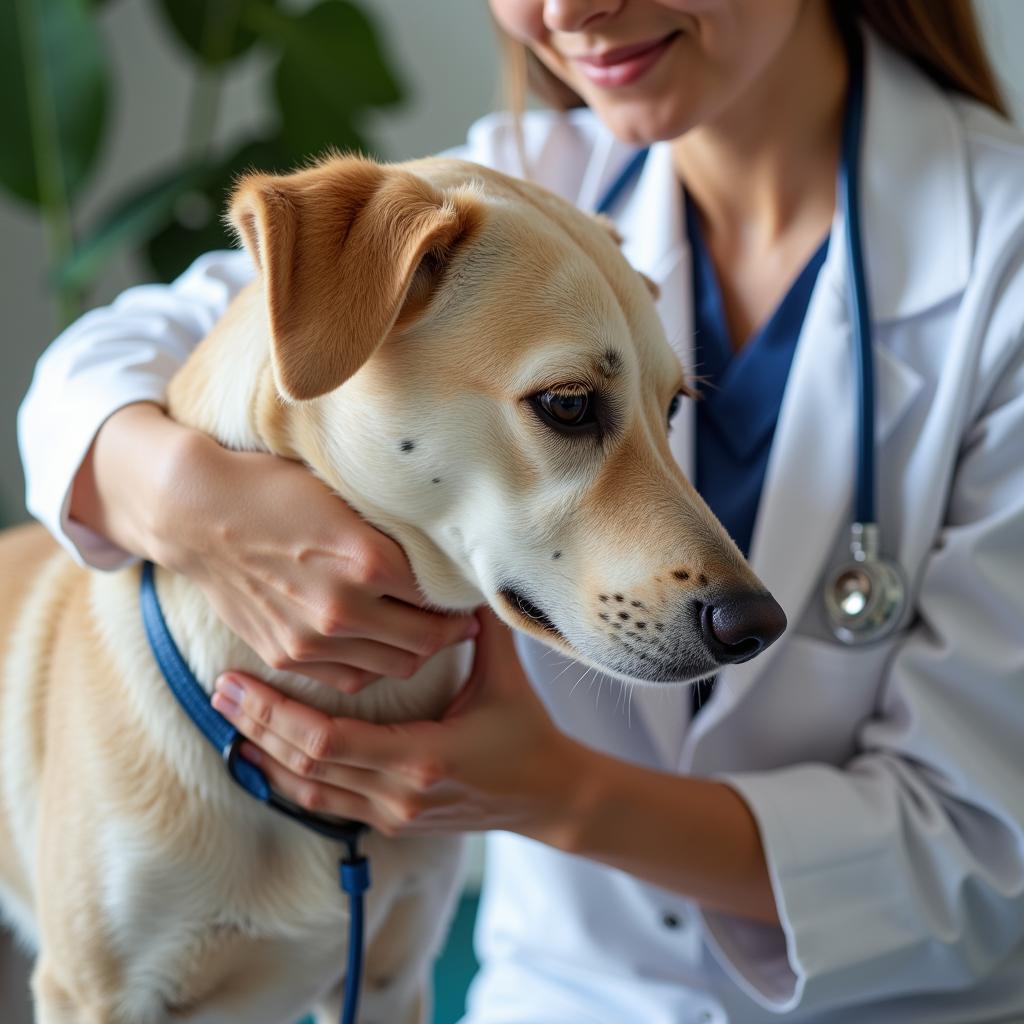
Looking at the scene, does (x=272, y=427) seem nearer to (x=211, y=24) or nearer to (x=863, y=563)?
(x=863, y=563)

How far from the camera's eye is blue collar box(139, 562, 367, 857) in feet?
3.11

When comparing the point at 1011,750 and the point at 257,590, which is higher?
the point at 257,590

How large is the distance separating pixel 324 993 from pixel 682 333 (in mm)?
747

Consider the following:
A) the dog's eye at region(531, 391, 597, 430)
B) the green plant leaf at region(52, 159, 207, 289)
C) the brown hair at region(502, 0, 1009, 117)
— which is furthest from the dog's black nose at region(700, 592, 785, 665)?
the green plant leaf at region(52, 159, 207, 289)

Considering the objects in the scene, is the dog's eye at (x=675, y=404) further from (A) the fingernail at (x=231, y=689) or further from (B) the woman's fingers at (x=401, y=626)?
(A) the fingernail at (x=231, y=689)

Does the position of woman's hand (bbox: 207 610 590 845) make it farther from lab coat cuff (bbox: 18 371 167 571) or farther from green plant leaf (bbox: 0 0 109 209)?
green plant leaf (bbox: 0 0 109 209)

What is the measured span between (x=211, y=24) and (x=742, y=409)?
4.33ft

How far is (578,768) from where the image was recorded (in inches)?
40.4

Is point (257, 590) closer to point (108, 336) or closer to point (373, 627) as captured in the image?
point (373, 627)

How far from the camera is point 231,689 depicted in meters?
0.94

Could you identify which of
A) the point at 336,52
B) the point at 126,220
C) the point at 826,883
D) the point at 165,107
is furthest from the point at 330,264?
the point at 165,107

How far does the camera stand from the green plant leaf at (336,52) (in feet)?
6.41

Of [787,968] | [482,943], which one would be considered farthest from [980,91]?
[482,943]

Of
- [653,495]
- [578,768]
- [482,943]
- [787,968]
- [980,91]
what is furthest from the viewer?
[482,943]
